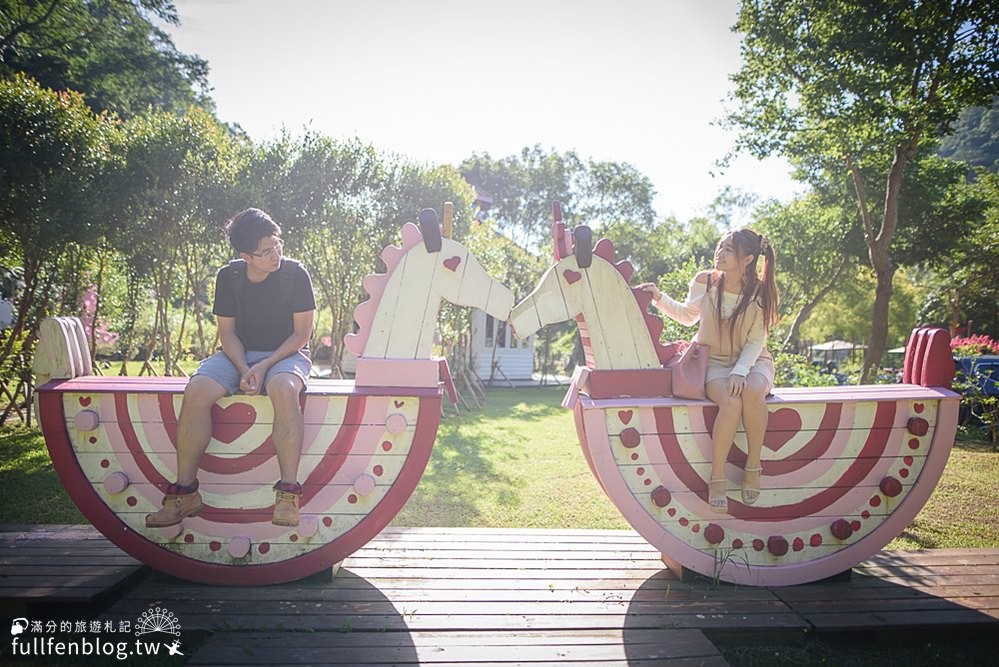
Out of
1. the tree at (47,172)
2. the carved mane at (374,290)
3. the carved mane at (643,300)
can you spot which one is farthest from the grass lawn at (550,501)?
the tree at (47,172)

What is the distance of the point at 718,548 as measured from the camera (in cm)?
323

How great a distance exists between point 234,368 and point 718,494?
112 inches

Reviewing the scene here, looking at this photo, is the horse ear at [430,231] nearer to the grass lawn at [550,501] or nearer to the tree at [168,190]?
the grass lawn at [550,501]

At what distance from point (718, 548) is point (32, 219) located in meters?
9.30

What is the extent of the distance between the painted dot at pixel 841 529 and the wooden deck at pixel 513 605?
1.03 ft

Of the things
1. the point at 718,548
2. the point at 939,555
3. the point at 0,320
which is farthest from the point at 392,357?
the point at 0,320

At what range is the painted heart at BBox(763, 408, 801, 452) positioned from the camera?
127 inches

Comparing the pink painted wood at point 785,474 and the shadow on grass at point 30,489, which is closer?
the pink painted wood at point 785,474

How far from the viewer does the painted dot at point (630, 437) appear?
3168 mm

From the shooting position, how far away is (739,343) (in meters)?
3.24

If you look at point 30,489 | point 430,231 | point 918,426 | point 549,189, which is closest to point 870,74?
point 918,426

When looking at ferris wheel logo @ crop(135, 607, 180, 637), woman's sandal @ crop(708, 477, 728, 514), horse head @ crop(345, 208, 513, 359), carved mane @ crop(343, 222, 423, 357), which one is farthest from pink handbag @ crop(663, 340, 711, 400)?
ferris wheel logo @ crop(135, 607, 180, 637)

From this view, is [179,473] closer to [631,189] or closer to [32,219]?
[32,219]

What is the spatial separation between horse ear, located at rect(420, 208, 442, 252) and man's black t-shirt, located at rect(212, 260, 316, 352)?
745 mm
